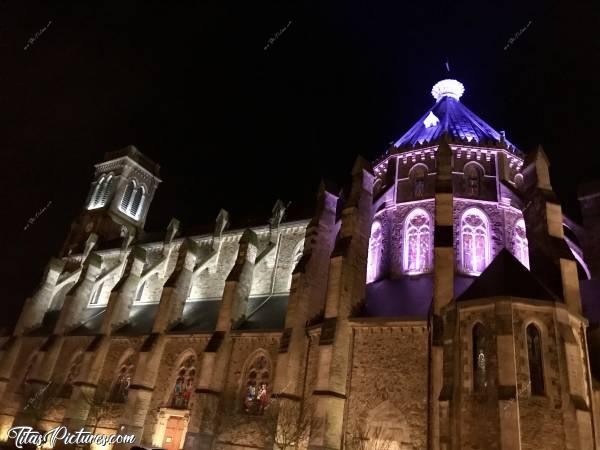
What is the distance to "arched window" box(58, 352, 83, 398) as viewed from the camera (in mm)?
29641

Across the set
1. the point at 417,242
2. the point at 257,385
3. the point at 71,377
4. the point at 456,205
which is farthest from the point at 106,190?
the point at 456,205

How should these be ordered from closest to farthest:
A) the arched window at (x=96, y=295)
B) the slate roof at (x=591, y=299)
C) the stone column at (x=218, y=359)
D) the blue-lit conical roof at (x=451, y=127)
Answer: the slate roof at (x=591, y=299), the stone column at (x=218, y=359), the blue-lit conical roof at (x=451, y=127), the arched window at (x=96, y=295)

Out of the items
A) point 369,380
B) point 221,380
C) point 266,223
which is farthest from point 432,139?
point 221,380

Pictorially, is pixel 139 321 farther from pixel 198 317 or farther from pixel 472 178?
pixel 472 178

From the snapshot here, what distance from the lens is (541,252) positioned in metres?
20.0

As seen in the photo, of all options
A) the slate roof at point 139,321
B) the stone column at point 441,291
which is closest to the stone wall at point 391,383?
the stone column at point 441,291

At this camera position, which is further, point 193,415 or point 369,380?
point 193,415

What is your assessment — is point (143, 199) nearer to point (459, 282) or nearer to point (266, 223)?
point (266, 223)

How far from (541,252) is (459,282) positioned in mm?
3581

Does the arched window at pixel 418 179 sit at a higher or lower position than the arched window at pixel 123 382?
higher

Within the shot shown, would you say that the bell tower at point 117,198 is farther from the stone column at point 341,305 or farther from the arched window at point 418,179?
the arched window at point 418,179

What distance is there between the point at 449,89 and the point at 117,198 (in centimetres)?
3310

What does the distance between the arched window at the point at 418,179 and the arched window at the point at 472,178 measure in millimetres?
2144

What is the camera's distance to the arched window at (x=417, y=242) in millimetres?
23828
